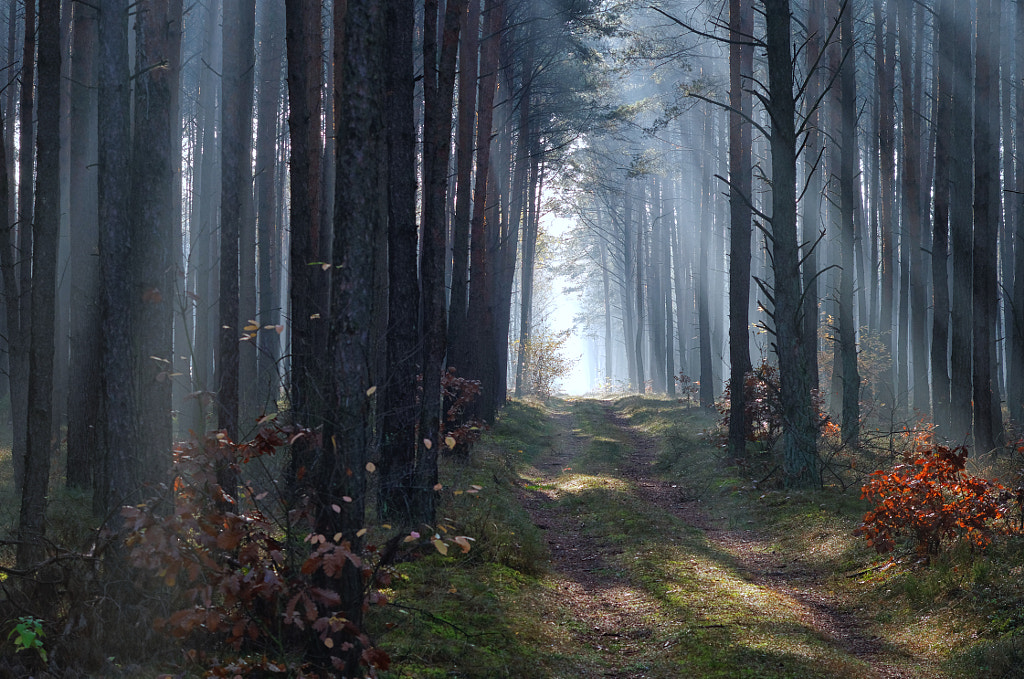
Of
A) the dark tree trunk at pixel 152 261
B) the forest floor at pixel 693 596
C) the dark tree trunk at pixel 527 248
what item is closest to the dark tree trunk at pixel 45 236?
the dark tree trunk at pixel 152 261

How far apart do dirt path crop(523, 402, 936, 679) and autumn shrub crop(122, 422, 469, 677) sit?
181 cm

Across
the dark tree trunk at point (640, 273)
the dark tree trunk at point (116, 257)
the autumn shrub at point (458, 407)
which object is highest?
the dark tree trunk at point (640, 273)

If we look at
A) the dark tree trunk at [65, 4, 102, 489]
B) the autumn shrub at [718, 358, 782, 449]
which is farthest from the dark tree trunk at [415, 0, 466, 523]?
the autumn shrub at [718, 358, 782, 449]

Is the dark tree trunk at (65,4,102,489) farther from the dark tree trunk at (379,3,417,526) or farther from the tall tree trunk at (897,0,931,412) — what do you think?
the tall tree trunk at (897,0,931,412)

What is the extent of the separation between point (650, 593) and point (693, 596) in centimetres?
42

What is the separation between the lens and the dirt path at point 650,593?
5.52 m

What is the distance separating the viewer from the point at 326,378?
4.52 m

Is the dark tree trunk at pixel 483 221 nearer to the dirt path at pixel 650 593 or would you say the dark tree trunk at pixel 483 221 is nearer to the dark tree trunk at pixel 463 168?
the dark tree trunk at pixel 463 168

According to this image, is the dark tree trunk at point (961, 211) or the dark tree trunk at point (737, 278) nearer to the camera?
the dark tree trunk at point (961, 211)

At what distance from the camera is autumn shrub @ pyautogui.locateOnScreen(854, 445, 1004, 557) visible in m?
6.47

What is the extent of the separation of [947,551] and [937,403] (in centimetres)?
1248

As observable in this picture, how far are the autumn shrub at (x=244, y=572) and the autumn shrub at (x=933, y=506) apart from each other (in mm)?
4758

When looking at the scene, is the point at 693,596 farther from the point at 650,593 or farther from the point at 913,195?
the point at 913,195

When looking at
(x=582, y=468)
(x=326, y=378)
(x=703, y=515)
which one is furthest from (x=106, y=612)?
(x=582, y=468)
